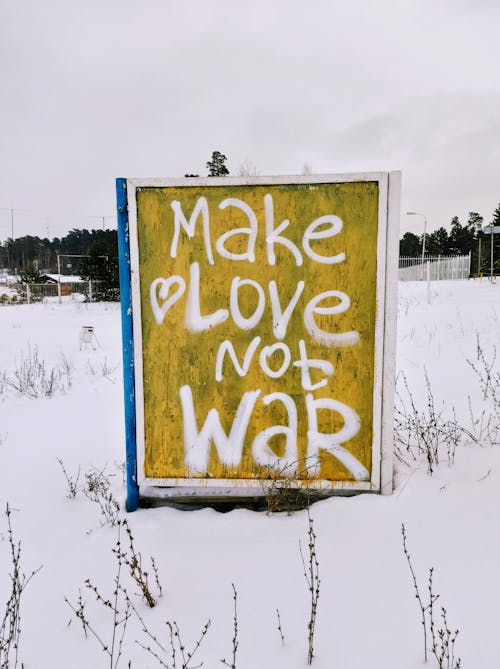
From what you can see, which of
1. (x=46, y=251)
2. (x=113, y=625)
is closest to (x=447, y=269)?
(x=113, y=625)

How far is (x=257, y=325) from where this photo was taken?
2461 millimetres

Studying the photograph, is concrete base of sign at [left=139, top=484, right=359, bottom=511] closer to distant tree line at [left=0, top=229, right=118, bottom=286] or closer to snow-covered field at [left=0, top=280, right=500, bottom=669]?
snow-covered field at [left=0, top=280, right=500, bottom=669]

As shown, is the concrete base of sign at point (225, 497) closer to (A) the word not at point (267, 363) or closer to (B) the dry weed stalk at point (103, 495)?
(B) the dry weed stalk at point (103, 495)

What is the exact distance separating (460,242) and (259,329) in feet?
247

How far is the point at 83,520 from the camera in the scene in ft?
8.20

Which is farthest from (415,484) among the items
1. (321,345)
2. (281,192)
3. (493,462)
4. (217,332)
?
(281,192)

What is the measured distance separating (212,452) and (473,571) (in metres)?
1.35

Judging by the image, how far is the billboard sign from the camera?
2.38 m

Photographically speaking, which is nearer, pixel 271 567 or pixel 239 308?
pixel 271 567

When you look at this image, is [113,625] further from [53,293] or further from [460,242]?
[460,242]

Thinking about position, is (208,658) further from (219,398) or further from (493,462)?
(493,462)

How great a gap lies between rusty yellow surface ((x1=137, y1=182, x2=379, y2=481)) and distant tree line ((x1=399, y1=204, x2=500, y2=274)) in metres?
53.7

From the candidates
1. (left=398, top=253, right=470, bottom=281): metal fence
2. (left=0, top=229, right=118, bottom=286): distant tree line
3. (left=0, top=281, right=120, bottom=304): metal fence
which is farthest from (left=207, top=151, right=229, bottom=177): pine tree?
(left=0, top=229, right=118, bottom=286): distant tree line

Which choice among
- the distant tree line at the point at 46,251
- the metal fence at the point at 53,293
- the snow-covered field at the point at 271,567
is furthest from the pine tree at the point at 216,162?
the distant tree line at the point at 46,251
